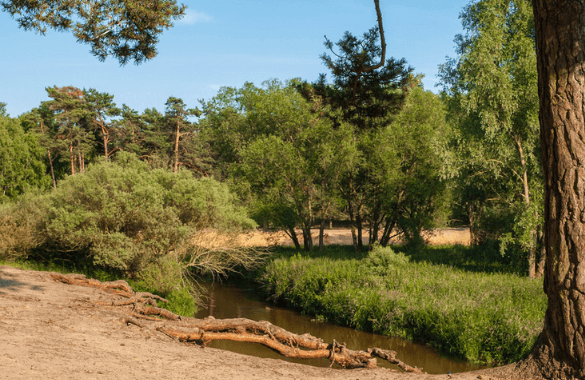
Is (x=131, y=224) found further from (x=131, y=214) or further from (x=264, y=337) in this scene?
(x=264, y=337)

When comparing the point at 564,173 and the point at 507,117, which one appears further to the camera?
the point at 507,117

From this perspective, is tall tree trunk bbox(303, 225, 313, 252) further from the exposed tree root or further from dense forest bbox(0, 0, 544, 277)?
the exposed tree root

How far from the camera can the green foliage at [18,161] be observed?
136 feet

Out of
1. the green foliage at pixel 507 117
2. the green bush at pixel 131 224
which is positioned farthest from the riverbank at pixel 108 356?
the green foliage at pixel 507 117

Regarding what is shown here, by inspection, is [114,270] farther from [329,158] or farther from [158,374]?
[158,374]

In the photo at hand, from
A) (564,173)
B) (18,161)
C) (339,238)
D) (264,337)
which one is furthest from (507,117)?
(18,161)

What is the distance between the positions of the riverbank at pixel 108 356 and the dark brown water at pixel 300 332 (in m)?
3.53

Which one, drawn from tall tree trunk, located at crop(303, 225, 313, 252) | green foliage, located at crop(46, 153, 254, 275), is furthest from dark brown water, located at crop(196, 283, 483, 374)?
tall tree trunk, located at crop(303, 225, 313, 252)

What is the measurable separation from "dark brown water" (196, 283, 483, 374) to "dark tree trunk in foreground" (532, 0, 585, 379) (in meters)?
5.21

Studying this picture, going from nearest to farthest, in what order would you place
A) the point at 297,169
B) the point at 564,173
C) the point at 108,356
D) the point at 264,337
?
1. the point at 564,173
2. the point at 108,356
3. the point at 264,337
4. the point at 297,169

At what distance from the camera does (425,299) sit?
13.2 meters

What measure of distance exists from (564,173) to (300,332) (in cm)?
990

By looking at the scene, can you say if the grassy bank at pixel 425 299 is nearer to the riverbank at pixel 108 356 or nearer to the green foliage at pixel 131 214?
the green foliage at pixel 131 214

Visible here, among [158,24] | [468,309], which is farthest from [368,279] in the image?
[158,24]
